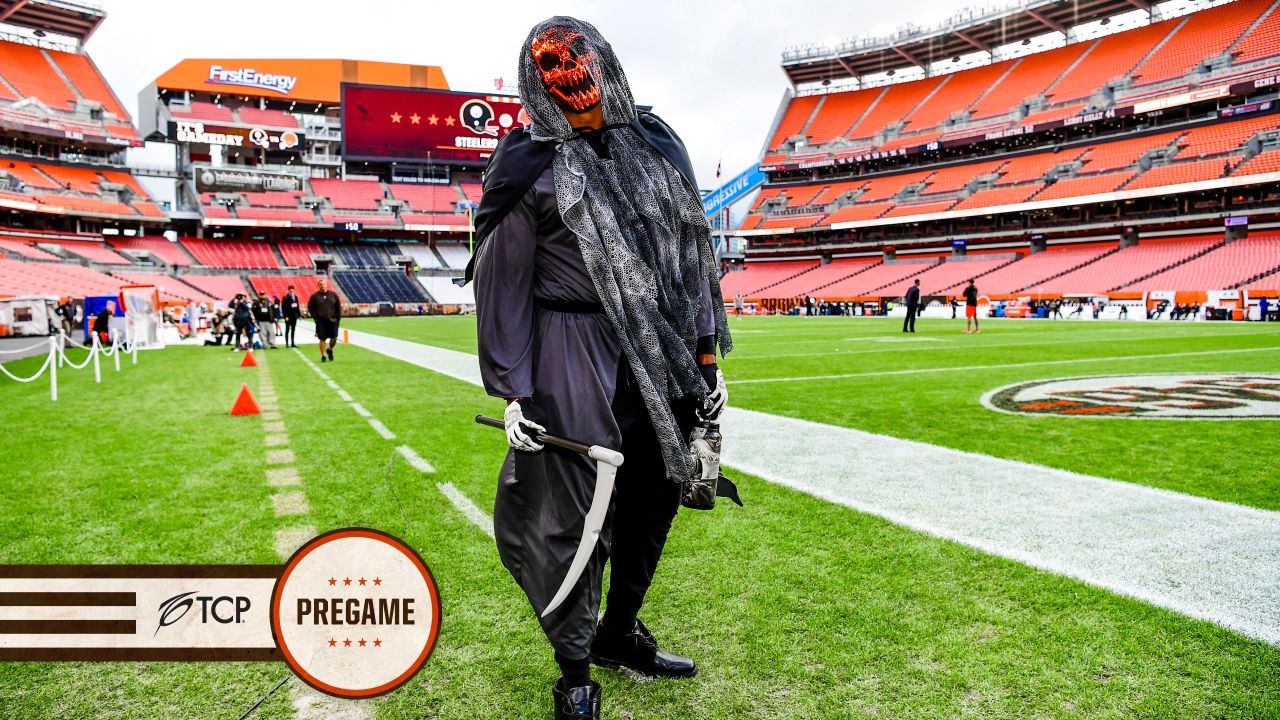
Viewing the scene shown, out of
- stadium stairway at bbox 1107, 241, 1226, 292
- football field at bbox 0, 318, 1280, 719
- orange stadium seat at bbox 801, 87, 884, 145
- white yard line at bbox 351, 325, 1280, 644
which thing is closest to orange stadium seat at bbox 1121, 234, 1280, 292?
stadium stairway at bbox 1107, 241, 1226, 292

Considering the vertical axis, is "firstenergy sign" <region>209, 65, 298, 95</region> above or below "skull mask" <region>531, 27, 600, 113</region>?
above

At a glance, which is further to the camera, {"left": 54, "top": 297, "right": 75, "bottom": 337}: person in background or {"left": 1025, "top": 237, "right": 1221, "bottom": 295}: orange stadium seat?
{"left": 1025, "top": 237, "right": 1221, "bottom": 295}: orange stadium seat

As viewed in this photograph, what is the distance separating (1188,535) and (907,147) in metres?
63.2

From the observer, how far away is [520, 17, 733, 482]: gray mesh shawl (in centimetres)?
215

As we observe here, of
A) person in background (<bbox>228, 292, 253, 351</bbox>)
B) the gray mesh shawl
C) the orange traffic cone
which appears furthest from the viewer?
person in background (<bbox>228, 292, 253, 351</bbox>)

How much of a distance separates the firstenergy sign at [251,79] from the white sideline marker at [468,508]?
7921cm

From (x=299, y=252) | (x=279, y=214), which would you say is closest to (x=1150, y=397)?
(x=299, y=252)

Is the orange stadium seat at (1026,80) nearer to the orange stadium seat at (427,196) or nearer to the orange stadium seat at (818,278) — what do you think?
the orange stadium seat at (818,278)

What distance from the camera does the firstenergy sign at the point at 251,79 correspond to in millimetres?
70438

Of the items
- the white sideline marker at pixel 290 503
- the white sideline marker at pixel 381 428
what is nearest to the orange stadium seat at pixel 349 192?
the white sideline marker at pixel 381 428

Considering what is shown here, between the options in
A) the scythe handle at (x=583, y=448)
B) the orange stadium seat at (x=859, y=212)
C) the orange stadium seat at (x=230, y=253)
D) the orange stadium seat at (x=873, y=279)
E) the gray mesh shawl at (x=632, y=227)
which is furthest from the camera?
the orange stadium seat at (x=230, y=253)

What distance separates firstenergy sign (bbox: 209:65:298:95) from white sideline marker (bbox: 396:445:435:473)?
77.8 meters

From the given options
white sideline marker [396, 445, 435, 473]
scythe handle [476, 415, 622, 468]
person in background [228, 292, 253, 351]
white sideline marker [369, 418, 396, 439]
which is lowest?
white sideline marker [396, 445, 435, 473]

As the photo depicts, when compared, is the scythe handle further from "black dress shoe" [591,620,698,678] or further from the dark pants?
"black dress shoe" [591,620,698,678]
